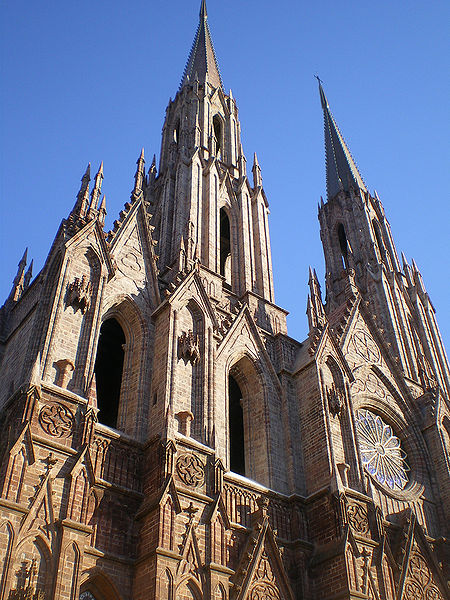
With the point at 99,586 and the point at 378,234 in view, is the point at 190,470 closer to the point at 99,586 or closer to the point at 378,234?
the point at 99,586

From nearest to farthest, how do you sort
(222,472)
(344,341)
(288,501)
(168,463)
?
1. (168,463)
2. (222,472)
3. (288,501)
4. (344,341)

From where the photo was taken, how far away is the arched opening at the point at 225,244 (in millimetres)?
29198

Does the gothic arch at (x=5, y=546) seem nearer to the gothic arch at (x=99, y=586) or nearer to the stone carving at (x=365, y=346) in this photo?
the gothic arch at (x=99, y=586)

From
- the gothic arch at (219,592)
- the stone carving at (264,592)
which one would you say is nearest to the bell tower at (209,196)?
the stone carving at (264,592)

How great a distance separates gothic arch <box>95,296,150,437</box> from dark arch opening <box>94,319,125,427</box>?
0.88 metres

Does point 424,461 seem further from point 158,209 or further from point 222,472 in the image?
point 158,209

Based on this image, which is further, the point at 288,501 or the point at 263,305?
the point at 263,305

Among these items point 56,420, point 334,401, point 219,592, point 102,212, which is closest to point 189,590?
point 219,592

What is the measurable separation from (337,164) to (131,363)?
30.9m

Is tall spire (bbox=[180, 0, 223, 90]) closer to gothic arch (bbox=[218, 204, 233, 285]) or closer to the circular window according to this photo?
gothic arch (bbox=[218, 204, 233, 285])

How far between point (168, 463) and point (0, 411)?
4277mm

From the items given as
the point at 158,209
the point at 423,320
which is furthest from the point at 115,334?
the point at 423,320

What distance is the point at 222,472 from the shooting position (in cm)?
1717

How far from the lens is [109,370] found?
71.8ft
